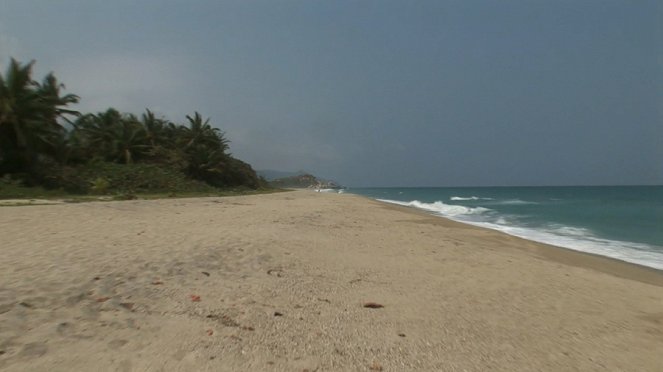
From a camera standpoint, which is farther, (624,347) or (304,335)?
(624,347)

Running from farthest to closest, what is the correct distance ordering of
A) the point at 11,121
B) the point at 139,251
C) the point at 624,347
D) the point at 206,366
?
the point at 11,121 → the point at 139,251 → the point at 624,347 → the point at 206,366

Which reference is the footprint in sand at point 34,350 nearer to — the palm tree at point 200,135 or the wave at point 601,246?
the wave at point 601,246

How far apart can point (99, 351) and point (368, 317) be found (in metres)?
2.70

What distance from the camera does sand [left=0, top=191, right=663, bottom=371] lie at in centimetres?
327

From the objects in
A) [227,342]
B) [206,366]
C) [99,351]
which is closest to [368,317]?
[227,342]

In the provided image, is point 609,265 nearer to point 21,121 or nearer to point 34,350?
point 34,350

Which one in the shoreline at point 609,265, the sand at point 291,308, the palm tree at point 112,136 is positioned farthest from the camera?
the palm tree at point 112,136

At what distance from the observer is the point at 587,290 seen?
6.43 m

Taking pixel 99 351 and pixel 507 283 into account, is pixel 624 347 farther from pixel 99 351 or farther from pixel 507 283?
pixel 99 351

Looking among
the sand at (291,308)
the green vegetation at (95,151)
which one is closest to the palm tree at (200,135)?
the green vegetation at (95,151)

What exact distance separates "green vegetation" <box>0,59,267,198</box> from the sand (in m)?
14.5

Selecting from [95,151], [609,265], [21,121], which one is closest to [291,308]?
[609,265]

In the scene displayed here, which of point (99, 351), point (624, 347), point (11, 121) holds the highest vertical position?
point (11, 121)

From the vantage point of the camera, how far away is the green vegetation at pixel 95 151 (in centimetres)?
1975
